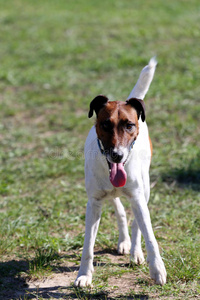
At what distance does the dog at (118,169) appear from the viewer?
3.86 metres

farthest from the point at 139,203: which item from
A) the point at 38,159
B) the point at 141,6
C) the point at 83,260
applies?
the point at 141,6

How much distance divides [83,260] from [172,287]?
0.85 m

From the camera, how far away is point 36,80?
10594mm

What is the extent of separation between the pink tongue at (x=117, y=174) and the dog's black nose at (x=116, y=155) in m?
0.08

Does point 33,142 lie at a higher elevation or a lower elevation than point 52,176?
higher

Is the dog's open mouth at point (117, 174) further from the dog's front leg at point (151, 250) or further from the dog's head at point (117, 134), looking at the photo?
the dog's front leg at point (151, 250)

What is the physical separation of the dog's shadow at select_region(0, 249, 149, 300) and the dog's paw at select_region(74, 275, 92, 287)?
0.05 m

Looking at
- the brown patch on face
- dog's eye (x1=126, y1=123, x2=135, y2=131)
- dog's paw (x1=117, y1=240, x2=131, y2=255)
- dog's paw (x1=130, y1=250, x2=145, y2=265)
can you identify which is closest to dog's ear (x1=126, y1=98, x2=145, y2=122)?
the brown patch on face

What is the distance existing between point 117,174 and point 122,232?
4.28 feet

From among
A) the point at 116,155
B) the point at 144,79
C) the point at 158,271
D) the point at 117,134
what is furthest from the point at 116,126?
the point at 158,271

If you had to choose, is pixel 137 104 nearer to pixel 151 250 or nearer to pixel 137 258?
pixel 151 250

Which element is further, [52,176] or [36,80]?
[36,80]

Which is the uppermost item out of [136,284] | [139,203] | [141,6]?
[141,6]

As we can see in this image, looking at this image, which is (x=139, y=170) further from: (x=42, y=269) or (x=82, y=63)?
(x=82, y=63)
